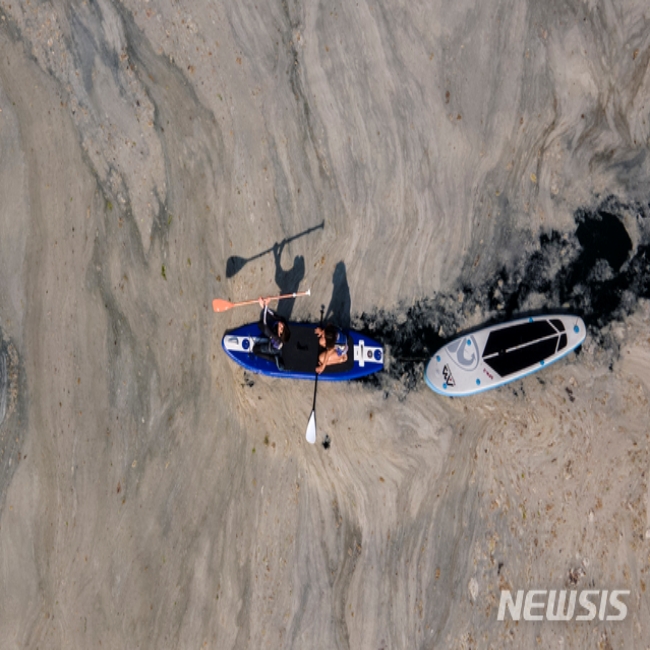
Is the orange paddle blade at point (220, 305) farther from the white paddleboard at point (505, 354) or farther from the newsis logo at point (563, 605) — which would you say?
the newsis logo at point (563, 605)

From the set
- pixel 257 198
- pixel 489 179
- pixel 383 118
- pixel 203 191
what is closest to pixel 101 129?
pixel 203 191

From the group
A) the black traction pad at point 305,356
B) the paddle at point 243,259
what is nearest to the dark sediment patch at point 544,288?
the black traction pad at point 305,356

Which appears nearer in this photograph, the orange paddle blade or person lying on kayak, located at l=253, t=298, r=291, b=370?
person lying on kayak, located at l=253, t=298, r=291, b=370

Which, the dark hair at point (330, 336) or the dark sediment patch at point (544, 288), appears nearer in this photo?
the dark hair at point (330, 336)

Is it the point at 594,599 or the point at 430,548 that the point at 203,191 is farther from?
the point at 594,599

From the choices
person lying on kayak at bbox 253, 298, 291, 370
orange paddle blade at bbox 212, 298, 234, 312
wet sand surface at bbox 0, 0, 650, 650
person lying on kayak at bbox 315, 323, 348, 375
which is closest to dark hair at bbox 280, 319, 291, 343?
person lying on kayak at bbox 253, 298, 291, 370

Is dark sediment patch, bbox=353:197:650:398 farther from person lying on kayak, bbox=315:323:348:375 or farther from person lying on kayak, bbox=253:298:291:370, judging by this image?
person lying on kayak, bbox=253:298:291:370
